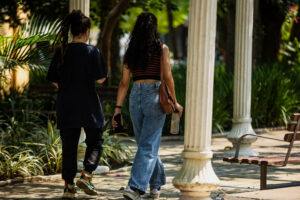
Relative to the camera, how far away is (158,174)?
19.4 feet

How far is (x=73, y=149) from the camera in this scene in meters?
5.93

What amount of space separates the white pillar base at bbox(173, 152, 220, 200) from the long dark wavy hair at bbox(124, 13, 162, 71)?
3.21 feet

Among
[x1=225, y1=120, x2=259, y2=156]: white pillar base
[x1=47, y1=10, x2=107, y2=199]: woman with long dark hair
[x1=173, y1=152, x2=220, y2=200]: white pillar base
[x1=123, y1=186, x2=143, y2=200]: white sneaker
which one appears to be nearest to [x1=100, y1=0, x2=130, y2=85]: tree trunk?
[x1=225, y1=120, x2=259, y2=156]: white pillar base

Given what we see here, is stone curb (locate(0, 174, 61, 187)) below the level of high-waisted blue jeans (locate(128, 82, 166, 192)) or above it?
below

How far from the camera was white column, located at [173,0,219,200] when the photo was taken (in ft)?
16.6

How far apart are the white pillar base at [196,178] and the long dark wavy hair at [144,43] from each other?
0.98 meters

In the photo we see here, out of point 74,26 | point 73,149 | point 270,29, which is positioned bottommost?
point 73,149

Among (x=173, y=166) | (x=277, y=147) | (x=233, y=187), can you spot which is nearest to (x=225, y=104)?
(x=277, y=147)

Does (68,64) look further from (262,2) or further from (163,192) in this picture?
(262,2)

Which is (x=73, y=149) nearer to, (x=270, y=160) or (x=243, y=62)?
(x=270, y=160)

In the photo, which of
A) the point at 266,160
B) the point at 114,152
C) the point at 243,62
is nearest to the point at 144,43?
the point at 266,160

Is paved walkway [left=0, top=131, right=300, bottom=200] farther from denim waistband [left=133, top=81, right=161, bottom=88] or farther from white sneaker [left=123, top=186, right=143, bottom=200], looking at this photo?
denim waistband [left=133, top=81, right=161, bottom=88]

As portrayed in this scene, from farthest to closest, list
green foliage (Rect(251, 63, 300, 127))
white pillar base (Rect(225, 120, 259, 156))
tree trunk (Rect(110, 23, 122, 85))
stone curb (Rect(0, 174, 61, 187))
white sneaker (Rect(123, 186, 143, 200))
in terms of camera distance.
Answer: tree trunk (Rect(110, 23, 122, 85))
green foliage (Rect(251, 63, 300, 127))
white pillar base (Rect(225, 120, 259, 156))
stone curb (Rect(0, 174, 61, 187))
white sneaker (Rect(123, 186, 143, 200))

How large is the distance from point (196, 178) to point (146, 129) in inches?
28.3
